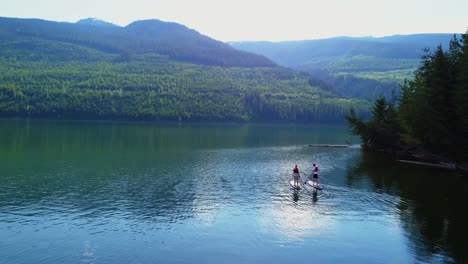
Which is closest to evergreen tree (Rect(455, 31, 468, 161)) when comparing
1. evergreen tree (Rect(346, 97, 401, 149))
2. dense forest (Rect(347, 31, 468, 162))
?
dense forest (Rect(347, 31, 468, 162))

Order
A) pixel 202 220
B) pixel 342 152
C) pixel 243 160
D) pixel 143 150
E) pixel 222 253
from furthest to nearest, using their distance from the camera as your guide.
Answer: pixel 342 152 < pixel 143 150 < pixel 243 160 < pixel 202 220 < pixel 222 253

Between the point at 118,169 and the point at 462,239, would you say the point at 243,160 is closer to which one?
the point at 118,169

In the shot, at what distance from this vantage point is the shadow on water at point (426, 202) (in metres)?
31.6

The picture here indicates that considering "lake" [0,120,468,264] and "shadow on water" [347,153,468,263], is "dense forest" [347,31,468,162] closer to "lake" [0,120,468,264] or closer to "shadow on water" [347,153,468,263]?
"shadow on water" [347,153,468,263]

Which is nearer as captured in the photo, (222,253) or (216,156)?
(222,253)

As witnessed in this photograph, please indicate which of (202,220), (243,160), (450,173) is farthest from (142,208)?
(450,173)

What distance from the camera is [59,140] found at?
107m

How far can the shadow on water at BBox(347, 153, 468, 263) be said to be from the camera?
31578 mm

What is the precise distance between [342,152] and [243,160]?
1256 inches

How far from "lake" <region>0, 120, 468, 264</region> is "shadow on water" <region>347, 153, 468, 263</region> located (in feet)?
0.49

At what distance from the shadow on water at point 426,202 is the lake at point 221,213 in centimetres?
15

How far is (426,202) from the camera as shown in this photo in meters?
46.6

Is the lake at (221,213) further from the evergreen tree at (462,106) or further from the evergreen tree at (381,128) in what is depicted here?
the evergreen tree at (381,128)

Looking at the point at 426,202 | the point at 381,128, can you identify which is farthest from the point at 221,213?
the point at 381,128
